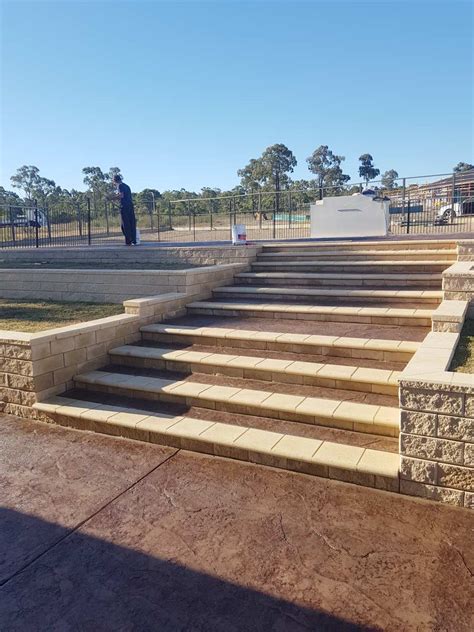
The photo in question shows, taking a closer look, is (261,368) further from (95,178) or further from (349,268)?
(95,178)

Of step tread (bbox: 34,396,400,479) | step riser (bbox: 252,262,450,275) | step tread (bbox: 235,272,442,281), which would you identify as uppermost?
step riser (bbox: 252,262,450,275)

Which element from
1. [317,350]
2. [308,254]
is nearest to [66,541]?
[317,350]

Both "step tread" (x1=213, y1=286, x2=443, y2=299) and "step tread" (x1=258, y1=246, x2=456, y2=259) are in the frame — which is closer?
"step tread" (x1=213, y1=286, x2=443, y2=299)

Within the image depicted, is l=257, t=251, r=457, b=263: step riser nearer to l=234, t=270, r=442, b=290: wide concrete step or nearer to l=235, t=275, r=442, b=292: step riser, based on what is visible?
l=234, t=270, r=442, b=290: wide concrete step

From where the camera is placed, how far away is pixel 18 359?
483 centimetres

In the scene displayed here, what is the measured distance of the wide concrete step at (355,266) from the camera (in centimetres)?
707

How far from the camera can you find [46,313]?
6.97 metres

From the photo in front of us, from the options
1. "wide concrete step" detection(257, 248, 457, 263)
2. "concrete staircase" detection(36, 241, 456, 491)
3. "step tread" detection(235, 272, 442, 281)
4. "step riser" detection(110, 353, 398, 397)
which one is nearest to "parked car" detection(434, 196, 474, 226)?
"wide concrete step" detection(257, 248, 457, 263)

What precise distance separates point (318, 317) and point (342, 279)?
1.36 metres

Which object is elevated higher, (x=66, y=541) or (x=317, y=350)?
(x=317, y=350)

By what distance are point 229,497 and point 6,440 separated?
91.9 inches

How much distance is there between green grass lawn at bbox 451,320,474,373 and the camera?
3.51 m

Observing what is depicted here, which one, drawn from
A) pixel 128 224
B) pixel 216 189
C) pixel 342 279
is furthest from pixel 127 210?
pixel 216 189

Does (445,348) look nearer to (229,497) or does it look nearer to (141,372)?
(229,497)
